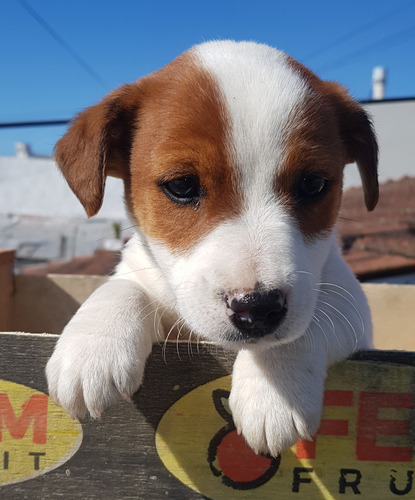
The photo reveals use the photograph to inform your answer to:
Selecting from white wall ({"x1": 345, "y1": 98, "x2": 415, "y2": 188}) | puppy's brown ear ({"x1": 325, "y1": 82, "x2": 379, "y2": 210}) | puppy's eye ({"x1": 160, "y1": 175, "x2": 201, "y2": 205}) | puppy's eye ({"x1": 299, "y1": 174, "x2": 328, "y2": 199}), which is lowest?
puppy's eye ({"x1": 160, "y1": 175, "x2": 201, "y2": 205})

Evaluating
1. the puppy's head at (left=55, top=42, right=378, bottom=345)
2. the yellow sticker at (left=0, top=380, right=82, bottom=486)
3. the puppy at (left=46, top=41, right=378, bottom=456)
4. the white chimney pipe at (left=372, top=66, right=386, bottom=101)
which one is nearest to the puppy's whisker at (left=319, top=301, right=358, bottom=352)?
the puppy at (left=46, top=41, right=378, bottom=456)

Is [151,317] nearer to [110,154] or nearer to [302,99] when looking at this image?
[110,154]

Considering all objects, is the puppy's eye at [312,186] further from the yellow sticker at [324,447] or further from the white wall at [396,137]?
the white wall at [396,137]

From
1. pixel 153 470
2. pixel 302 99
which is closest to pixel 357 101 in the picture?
pixel 302 99

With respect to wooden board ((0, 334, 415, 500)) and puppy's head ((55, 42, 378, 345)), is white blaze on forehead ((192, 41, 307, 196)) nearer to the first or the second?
puppy's head ((55, 42, 378, 345))

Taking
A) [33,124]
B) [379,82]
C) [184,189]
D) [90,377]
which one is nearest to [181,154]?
[184,189]

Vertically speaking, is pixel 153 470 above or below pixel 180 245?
below

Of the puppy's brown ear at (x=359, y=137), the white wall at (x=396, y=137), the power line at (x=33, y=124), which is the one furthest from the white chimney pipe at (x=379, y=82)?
the puppy's brown ear at (x=359, y=137)
